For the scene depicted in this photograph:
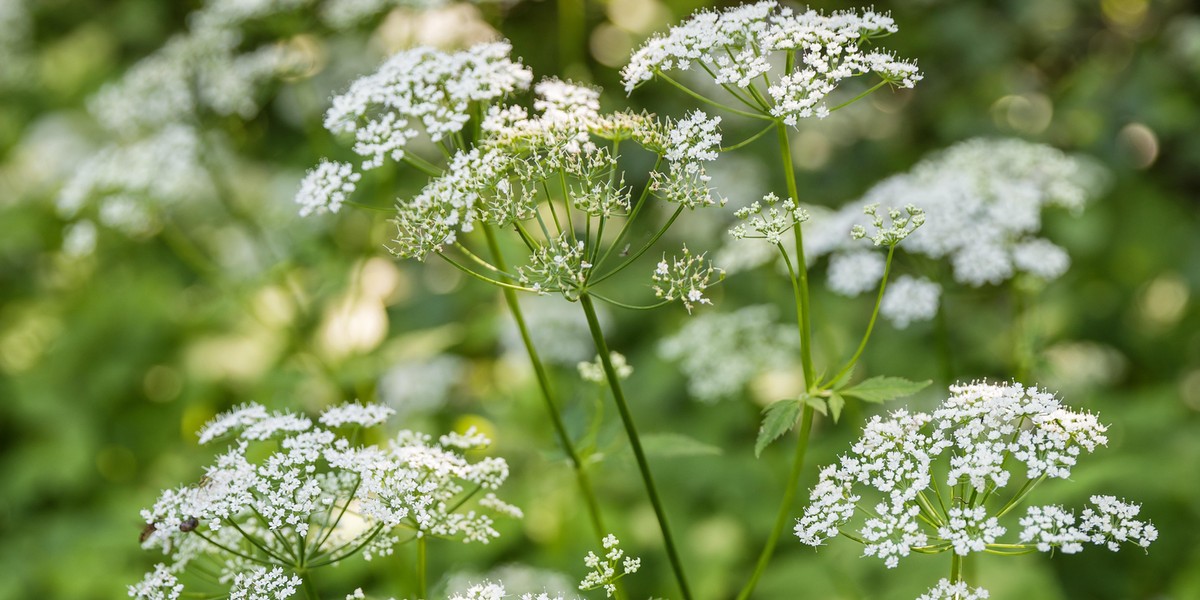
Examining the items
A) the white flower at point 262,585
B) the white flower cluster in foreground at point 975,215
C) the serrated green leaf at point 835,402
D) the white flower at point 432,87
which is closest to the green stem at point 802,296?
the serrated green leaf at point 835,402

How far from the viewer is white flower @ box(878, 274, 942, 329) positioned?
4535mm

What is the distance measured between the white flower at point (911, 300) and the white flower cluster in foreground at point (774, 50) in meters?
1.77

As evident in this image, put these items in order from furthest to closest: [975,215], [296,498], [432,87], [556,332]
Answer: [556,332] → [975,215] → [432,87] → [296,498]

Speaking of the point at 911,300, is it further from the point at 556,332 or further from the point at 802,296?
the point at 556,332

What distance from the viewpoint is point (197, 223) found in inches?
364

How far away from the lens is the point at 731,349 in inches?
207

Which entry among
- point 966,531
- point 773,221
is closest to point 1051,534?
point 966,531

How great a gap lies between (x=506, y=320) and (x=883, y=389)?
12.1ft

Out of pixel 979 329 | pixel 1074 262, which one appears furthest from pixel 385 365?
pixel 1074 262

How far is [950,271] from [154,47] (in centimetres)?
789

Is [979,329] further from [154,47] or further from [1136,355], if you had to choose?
[154,47]

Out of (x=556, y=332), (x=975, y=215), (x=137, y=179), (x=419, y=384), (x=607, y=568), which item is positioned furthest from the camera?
(x=419, y=384)

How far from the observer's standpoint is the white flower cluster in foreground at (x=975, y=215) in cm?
452

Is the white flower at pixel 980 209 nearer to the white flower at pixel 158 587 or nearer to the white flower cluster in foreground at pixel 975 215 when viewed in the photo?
the white flower cluster in foreground at pixel 975 215
